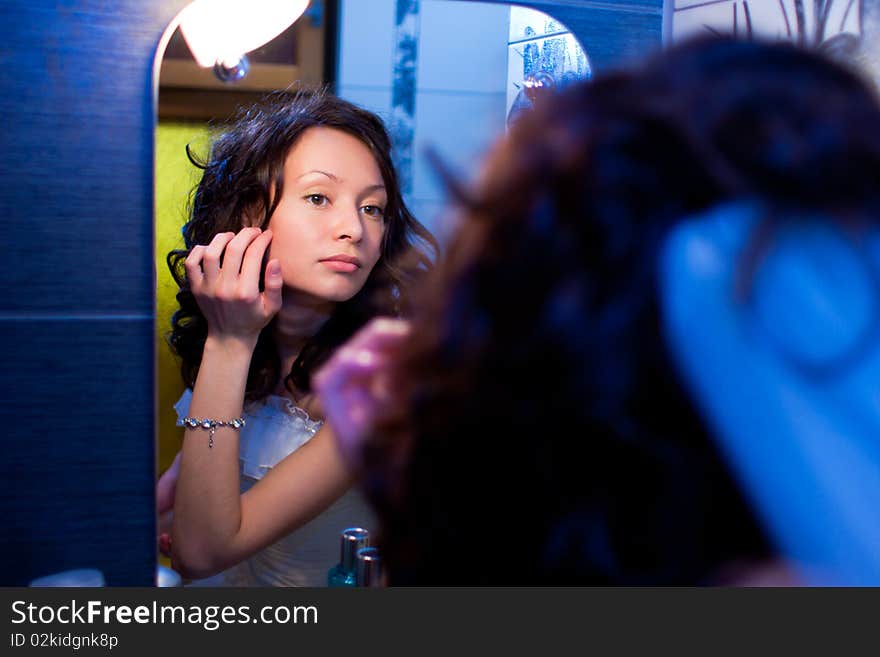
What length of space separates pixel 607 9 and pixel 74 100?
556 millimetres

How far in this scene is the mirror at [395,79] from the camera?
77 cm

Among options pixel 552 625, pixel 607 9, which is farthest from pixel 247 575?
pixel 607 9

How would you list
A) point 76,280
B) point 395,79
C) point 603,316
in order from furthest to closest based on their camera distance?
point 395,79 → point 76,280 → point 603,316

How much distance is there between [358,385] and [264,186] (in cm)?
46

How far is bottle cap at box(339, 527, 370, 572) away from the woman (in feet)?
0.18

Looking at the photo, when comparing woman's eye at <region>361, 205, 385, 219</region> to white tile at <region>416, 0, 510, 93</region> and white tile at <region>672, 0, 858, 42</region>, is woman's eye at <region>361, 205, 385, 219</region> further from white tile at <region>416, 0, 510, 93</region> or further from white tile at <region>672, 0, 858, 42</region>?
white tile at <region>672, 0, 858, 42</region>

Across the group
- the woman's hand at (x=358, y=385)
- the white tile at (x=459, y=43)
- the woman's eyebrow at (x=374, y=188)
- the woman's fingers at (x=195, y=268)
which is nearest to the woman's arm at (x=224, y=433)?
the woman's fingers at (x=195, y=268)

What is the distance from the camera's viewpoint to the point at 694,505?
354 millimetres

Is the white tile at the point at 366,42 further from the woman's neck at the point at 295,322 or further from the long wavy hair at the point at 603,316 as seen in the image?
the long wavy hair at the point at 603,316

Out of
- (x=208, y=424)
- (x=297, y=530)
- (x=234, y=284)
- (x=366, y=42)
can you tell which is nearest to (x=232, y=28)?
(x=366, y=42)

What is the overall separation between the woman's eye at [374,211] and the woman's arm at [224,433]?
0.33 ft

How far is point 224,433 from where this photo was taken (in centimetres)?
77

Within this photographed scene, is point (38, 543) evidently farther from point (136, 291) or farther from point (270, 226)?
point (270, 226)

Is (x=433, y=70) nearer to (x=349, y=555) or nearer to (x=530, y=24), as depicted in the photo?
(x=530, y=24)
